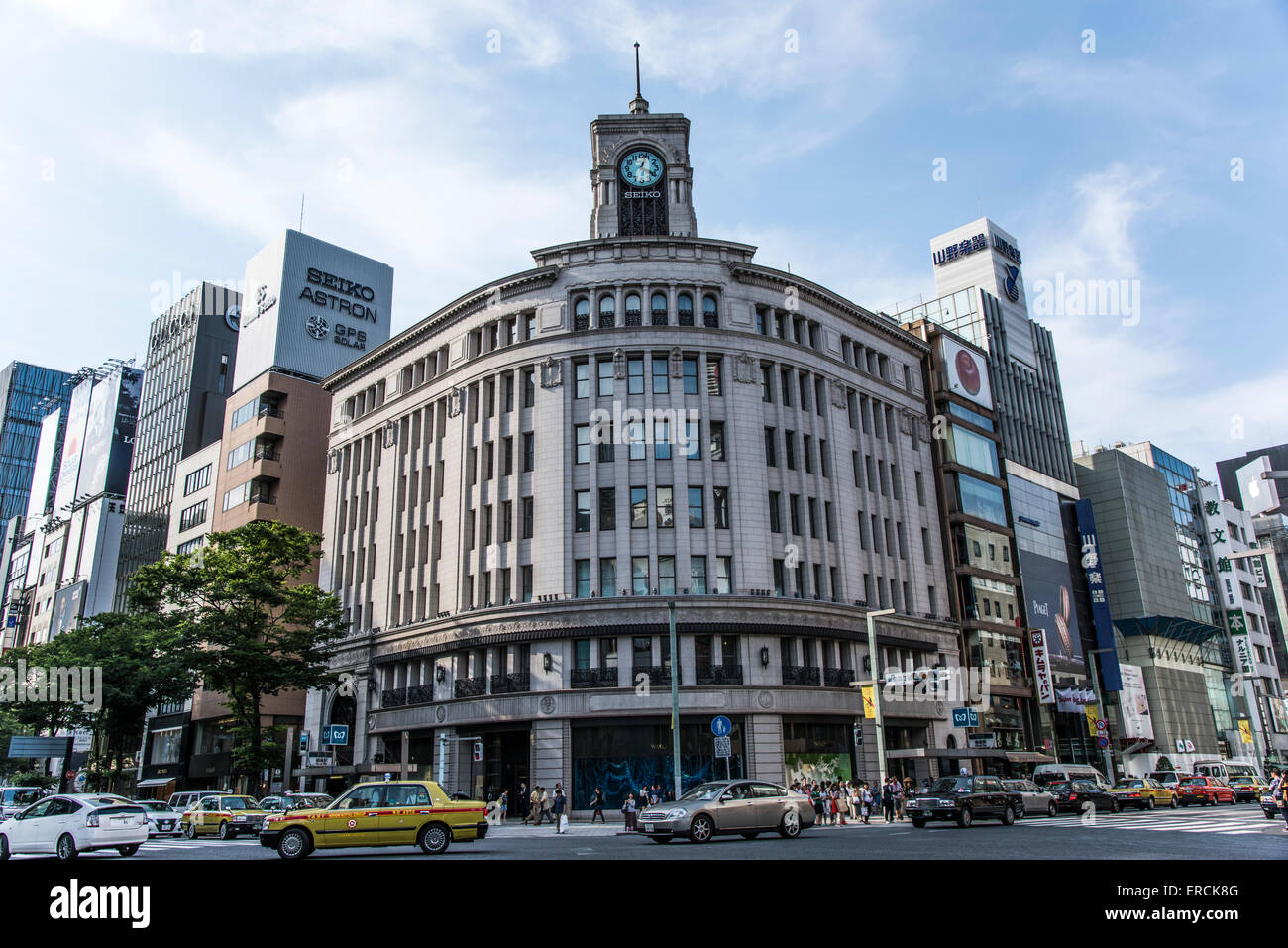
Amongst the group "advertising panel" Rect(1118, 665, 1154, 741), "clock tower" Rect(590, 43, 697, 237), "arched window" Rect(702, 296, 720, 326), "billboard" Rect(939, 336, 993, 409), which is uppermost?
"clock tower" Rect(590, 43, 697, 237)

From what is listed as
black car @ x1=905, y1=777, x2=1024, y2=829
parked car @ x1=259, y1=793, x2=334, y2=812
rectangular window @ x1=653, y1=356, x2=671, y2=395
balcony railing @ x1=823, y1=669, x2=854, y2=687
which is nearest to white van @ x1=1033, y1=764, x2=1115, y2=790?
balcony railing @ x1=823, y1=669, x2=854, y2=687

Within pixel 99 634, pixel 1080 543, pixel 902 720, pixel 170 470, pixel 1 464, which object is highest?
pixel 1 464

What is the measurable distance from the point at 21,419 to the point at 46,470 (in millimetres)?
34988

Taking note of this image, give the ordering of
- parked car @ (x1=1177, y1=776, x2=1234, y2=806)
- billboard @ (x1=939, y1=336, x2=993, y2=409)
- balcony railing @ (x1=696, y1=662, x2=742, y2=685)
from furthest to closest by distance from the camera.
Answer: billboard @ (x1=939, y1=336, x2=993, y2=409) < parked car @ (x1=1177, y1=776, x2=1234, y2=806) < balcony railing @ (x1=696, y1=662, x2=742, y2=685)

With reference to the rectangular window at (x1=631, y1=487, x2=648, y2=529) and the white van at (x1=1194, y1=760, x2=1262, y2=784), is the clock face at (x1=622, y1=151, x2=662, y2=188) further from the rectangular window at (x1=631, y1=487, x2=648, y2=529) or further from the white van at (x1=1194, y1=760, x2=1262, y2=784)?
the white van at (x1=1194, y1=760, x2=1262, y2=784)

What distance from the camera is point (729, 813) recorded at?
862 inches

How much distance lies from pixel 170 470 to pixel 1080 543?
8557cm

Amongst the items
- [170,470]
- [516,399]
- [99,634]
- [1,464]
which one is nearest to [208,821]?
[516,399]

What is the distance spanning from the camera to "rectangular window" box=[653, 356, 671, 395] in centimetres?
4572

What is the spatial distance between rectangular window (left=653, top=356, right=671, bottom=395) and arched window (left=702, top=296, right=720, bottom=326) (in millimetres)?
3331

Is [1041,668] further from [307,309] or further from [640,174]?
[307,309]

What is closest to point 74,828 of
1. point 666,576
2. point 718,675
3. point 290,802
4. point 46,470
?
point 290,802

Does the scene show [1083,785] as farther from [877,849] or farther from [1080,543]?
[1080,543]
